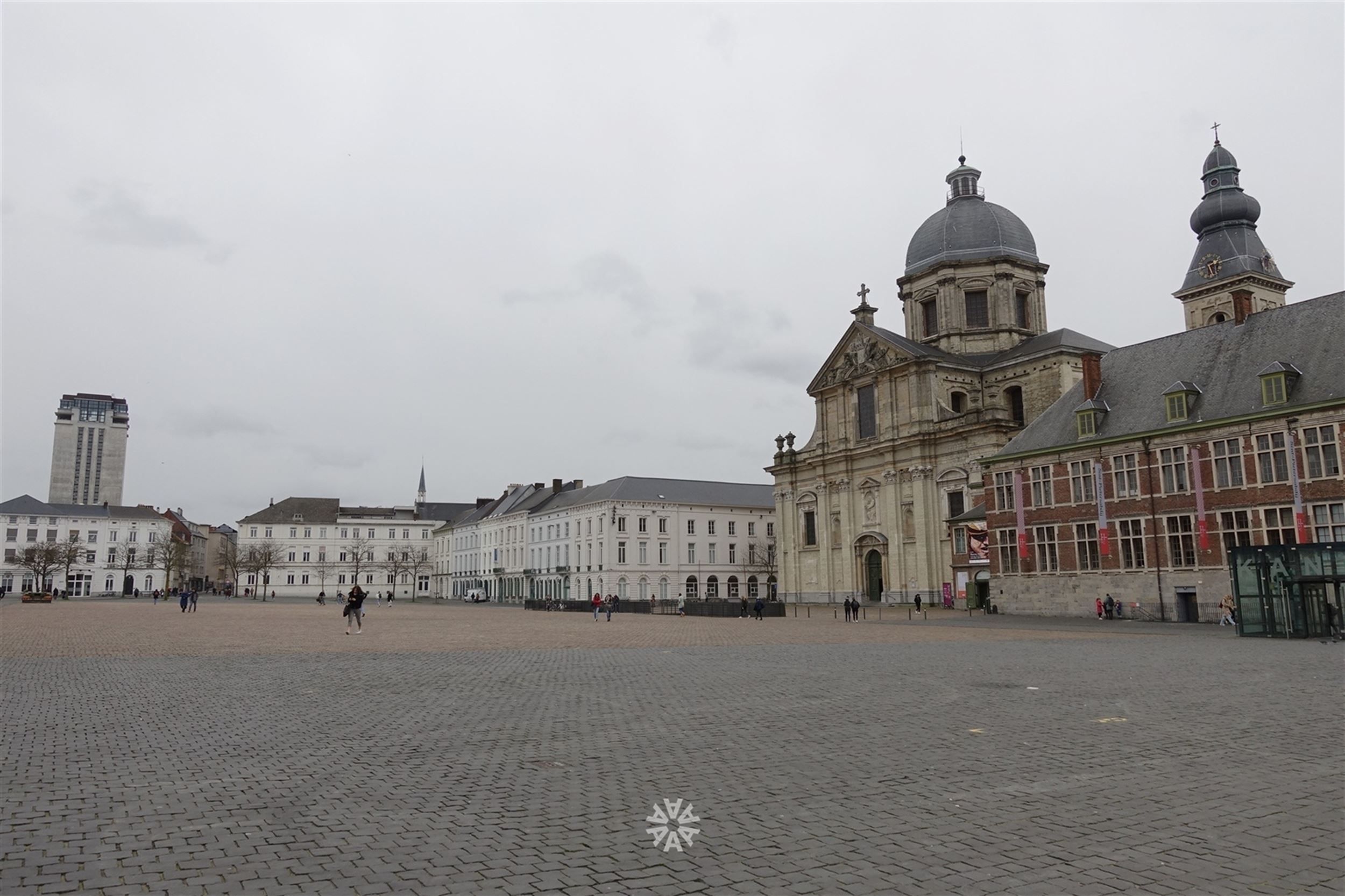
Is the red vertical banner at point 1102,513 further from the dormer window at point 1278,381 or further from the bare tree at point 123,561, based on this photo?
the bare tree at point 123,561

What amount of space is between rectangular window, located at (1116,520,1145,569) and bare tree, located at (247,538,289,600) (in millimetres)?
87168

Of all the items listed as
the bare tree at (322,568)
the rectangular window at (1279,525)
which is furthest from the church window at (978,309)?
the bare tree at (322,568)

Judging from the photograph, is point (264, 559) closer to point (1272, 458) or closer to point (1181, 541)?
point (1181, 541)

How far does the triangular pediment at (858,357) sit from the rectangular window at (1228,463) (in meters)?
27.7

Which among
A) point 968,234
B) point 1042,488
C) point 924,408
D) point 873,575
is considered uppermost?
point 968,234

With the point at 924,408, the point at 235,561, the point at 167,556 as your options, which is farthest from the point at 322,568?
the point at 924,408

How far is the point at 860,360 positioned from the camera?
228 feet

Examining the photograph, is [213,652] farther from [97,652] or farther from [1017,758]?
[1017,758]

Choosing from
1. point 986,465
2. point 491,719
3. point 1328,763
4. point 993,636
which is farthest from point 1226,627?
point 491,719

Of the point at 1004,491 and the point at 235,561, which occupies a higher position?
the point at 1004,491

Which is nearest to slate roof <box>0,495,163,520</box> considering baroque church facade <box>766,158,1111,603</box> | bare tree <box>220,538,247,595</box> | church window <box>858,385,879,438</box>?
bare tree <box>220,538,247,595</box>

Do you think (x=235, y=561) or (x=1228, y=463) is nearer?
(x=1228, y=463)

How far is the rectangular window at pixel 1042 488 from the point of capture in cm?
4509

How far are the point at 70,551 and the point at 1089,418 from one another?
10436cm
